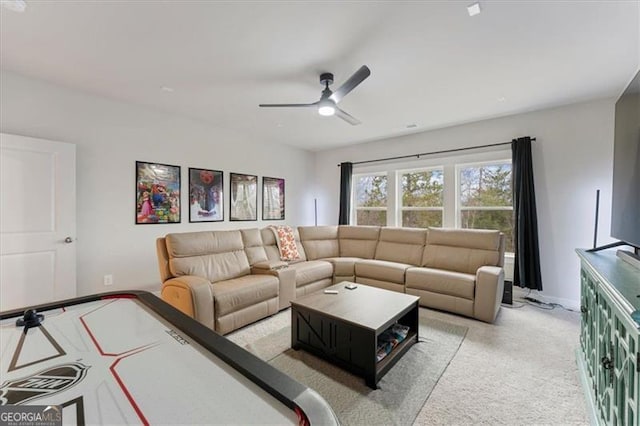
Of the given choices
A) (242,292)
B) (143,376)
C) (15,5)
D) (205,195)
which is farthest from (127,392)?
(205,195)

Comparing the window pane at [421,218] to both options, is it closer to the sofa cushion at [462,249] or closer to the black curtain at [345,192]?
the sofa cushion at [462,249]

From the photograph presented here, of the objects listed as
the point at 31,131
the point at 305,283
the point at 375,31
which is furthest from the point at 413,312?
the point at 31,131

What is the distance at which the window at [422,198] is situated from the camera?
14.8 ft

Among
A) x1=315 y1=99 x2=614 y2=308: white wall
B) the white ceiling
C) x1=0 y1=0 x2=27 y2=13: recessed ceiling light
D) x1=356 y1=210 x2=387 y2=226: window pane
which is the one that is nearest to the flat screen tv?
the white ceiling

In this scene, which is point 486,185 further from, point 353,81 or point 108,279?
point 108,279

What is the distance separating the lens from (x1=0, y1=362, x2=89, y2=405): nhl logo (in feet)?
2.24

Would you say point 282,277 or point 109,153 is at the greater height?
point 109,153

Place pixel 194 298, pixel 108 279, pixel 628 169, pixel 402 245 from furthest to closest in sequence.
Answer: pixel 402 245
pixel 108 279
pixel 194 298
pixel 628 169

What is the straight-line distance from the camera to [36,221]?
2664 millimetres

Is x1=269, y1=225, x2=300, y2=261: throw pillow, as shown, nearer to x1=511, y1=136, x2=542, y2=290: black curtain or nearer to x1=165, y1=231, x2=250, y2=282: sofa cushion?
x1=165, y1=231, x2=250, y2=282: sofa cushion

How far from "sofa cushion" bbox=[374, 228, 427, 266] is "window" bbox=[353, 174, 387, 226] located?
88cm

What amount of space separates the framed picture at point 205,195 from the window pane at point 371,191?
2750mm

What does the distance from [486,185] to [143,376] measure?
459 centimetres

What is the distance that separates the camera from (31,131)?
2754 millimetres
